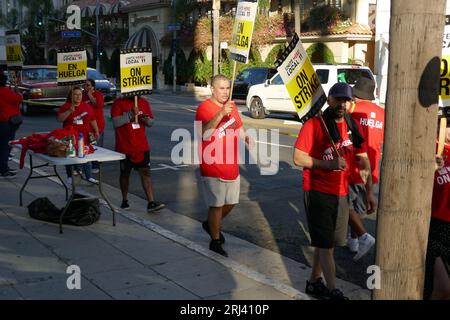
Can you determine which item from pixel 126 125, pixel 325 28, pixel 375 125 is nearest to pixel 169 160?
pixel 126 125

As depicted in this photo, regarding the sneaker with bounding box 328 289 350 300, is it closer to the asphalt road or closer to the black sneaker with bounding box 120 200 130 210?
the asphalt road

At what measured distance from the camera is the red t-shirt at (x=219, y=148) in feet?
17.7

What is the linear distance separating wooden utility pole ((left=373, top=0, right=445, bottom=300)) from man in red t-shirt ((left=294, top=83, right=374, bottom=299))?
1.14 meters

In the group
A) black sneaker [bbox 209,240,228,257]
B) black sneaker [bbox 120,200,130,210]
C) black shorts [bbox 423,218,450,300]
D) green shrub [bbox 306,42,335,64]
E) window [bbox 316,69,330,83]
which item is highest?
green shrub [bbox 306,42,335,64]

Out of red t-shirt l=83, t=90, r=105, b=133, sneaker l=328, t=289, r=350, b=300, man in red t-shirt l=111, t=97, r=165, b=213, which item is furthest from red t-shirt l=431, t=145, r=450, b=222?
red t-shirt l=83, t=90, r=105, b=133

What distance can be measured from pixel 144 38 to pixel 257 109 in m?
29.7

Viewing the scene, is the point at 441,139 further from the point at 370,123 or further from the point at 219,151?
the point at 219,151

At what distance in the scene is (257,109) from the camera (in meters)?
19.5

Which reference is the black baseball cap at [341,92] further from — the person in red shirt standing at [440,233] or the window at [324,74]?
the window at [324,74]

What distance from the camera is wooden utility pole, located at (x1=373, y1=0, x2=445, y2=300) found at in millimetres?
2832

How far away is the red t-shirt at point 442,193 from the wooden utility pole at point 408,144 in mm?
689

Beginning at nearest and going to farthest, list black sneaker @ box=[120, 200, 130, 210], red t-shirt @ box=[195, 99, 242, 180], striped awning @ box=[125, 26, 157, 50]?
red t-shirt @ box=[195, 99, 242, 180] < black sneaker @ box=[120, 200, 130, 210] < striped awning @ box=[125, 26, 157, 50]

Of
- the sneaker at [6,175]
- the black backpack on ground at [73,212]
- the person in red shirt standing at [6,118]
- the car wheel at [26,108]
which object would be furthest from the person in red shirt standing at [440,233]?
the car wheel at [26,108]

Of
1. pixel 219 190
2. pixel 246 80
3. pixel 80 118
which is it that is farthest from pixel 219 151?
pixel 246 80
